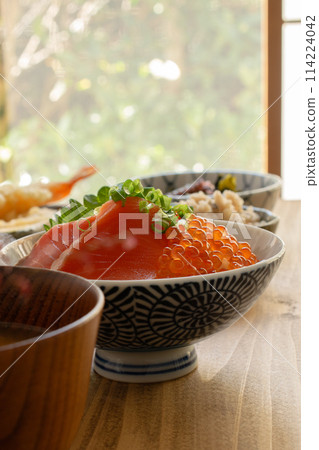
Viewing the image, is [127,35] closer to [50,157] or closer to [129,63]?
[129,63]

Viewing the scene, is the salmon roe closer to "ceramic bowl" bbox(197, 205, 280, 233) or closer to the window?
"ceramic bowl" bbox(197, 205, 280, 233)

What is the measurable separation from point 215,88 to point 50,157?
98 centimetres

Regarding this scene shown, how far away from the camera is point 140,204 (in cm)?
61

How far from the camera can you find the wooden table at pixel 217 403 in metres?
0.53

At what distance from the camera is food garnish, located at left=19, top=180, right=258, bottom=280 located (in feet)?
1.95

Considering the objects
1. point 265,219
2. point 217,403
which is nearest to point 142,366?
point 217,403

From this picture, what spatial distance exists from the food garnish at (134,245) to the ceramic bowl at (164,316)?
0.10ft

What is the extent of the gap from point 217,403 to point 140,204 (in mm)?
205

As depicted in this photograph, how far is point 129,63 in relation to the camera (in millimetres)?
Result: 3314

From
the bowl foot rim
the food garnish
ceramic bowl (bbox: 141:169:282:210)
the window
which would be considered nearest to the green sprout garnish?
the food garnish

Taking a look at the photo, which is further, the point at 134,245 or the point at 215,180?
the point at 215,180

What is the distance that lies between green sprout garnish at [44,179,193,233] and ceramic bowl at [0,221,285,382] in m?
0.07

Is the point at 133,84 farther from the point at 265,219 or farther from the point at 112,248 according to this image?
the point at 112,248

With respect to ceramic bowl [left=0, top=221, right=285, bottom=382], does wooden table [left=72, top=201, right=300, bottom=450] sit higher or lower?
lower
